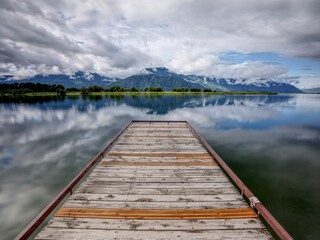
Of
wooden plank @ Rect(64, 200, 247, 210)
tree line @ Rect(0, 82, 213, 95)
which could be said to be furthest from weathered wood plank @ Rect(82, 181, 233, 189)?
tree line @ Rect(0, 82, 213, 95)

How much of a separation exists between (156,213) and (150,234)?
77 cm

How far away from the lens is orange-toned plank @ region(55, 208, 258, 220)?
5.12 meters

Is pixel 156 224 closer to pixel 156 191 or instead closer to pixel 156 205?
pixel 156 205

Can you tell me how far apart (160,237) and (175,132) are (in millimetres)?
11084

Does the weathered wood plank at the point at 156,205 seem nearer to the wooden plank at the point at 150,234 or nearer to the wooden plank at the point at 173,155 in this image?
the wooden plank at the point at 150,234

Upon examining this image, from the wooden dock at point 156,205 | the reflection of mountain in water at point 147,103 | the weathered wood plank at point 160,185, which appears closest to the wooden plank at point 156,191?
the wooden dock at point 156,205

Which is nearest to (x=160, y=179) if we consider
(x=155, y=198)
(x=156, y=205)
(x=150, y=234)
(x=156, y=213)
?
(x=155, y=198)

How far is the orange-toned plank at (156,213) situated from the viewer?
5.12 m

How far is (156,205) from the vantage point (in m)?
5.65

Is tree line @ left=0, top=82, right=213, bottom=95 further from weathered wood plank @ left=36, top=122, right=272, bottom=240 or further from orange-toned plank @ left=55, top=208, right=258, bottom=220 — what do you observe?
orange-toned plank @ left=55, top=208, right=258, bottom=220

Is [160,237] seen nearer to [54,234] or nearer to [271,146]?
[54,234]

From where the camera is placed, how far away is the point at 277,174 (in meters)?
11.0

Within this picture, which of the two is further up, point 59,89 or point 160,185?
point 59,89

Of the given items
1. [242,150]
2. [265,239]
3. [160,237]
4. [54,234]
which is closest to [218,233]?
[265,239]
